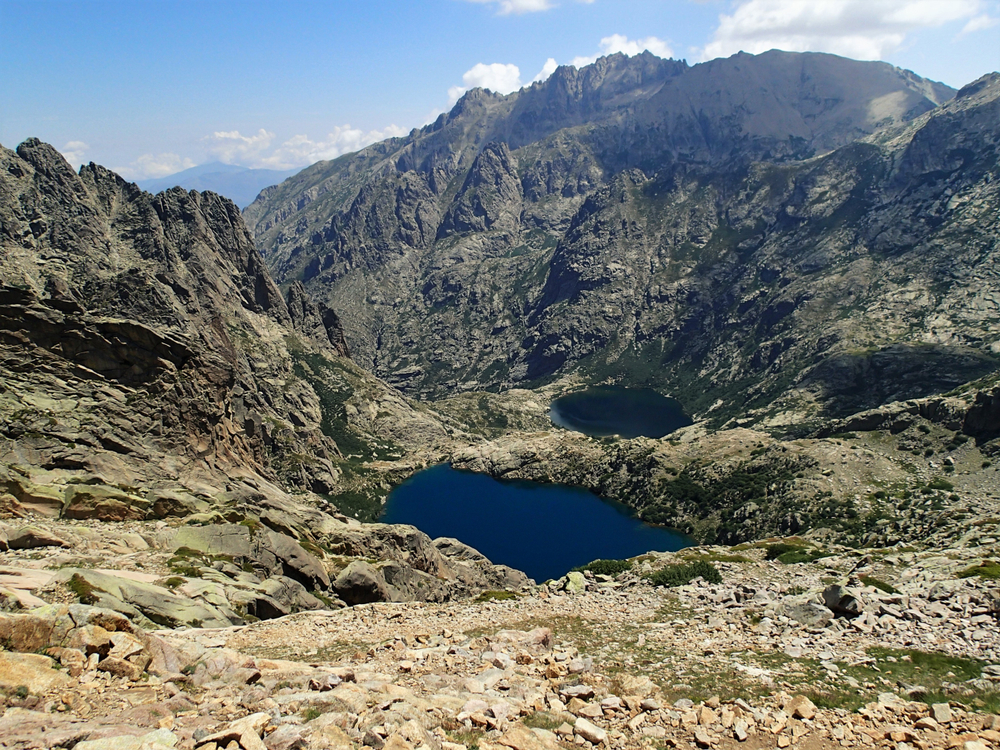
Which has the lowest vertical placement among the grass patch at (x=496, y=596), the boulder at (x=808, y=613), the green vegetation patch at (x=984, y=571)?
the grass patch at (x=496, y=596)

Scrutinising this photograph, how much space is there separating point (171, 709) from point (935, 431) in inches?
6880

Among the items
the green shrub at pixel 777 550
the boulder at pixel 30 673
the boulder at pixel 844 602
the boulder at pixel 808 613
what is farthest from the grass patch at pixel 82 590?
the green shrub at pixel 777 550

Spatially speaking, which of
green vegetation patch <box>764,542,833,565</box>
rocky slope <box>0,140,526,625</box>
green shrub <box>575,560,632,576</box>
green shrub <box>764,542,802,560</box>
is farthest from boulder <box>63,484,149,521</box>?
green shrub <box>764,542,802,560</box>

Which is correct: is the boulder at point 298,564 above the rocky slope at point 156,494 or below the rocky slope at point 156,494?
below

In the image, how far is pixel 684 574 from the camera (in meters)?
55.6

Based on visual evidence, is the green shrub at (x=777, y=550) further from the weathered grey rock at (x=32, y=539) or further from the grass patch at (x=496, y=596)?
the weathered grey rock at (x=32, y=539)

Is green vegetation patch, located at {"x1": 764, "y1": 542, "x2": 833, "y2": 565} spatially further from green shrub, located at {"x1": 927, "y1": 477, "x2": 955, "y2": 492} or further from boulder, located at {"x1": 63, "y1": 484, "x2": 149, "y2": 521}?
green shrub, located at {"x1": 927, "y1": 477, "x2": 955, "y2": 492}

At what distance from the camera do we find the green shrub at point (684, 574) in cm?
5406

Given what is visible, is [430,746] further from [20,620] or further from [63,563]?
[63,563]

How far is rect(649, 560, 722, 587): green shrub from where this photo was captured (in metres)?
54.1

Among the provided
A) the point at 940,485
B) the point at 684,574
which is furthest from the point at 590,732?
the point at 940,485

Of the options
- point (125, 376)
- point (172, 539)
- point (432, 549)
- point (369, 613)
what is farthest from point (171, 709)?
point (432, 549)

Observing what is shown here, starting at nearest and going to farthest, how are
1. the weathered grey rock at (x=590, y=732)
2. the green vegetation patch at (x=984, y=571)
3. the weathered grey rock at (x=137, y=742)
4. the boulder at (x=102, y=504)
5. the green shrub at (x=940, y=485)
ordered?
the weathered grey rock at (x=137, y=742)
the weathered grey rock at (x=590, y=732)
the green vegetation patch at (x=984, y=571)
the boulder at (x=102, y=504)
the green shrub at (x=940, y=485)

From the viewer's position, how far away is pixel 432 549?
297 feet
